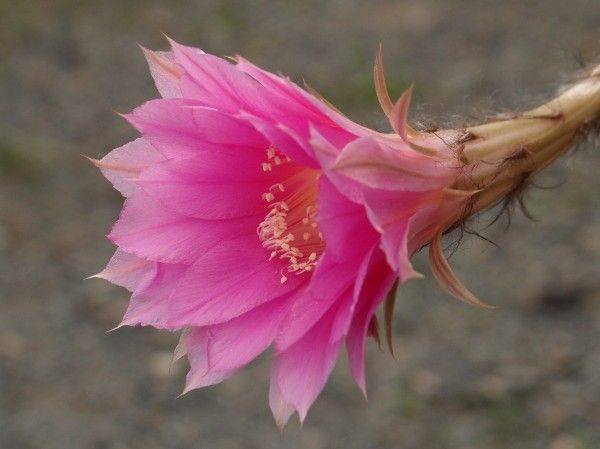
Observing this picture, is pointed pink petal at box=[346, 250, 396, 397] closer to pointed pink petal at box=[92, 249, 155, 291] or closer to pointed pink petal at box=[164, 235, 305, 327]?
pointed pink petal at box=[164, 235, 305, 327]

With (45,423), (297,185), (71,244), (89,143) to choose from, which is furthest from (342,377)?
(297,185)

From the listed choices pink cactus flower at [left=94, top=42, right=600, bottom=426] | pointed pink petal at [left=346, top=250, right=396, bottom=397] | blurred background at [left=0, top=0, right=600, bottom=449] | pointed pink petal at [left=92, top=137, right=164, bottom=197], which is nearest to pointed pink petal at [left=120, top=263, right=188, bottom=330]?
pink cactus flower at [left=94, top=42, right=600, bottom=426]

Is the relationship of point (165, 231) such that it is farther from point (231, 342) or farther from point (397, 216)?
point (397, 216)

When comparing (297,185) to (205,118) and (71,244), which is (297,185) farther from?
(71,244)

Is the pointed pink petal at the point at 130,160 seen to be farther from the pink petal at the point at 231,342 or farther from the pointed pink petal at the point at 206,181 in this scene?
the pink petal at the point at 231,342

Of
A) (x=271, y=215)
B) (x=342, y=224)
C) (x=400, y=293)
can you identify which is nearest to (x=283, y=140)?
(x=342, y=224)

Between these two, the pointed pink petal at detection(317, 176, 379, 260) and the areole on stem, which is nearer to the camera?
the pointed pink petal at detection(317, 176, 379, 260)

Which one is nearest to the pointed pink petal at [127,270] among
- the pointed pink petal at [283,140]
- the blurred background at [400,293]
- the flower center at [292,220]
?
the flower center at [292,220]
